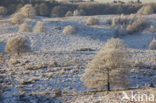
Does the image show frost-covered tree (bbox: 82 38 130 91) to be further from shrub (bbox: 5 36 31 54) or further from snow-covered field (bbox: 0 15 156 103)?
shrub (bbox: 5 36 31 54)

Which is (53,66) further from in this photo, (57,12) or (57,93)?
(57,12)

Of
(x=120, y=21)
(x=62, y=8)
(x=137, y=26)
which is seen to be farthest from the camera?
(x=62, y=8)

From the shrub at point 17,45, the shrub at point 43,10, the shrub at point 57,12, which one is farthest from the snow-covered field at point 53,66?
the shrub at point 43,10

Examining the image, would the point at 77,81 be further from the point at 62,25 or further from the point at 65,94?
the point at 62,25

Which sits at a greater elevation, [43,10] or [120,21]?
[43,10]

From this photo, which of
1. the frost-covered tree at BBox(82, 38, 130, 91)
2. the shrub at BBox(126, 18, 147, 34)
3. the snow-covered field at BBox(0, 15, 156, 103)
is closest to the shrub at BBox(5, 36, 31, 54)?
the snow-covered field at BBox(0, 15, 156, 103)

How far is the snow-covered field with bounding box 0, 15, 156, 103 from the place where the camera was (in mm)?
21688

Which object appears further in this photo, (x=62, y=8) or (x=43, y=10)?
(x=62, y=8)

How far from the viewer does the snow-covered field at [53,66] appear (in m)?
21.7

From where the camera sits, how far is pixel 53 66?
27.9 meters

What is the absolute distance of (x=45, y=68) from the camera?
2725 centimetres

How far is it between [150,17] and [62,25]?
2058cm

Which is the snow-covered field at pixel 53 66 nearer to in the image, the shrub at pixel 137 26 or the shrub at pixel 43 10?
the shrub at pixel 137 26

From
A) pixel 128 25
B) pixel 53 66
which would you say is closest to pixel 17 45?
pixel 53 66
